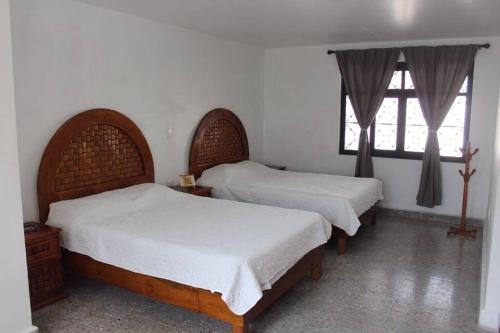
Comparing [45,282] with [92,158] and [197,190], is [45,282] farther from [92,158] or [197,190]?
[197,190]

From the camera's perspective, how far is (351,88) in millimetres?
5320

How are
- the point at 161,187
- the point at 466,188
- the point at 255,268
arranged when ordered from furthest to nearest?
the point at 466,188 → the point at 161,187 → the point at 255,268

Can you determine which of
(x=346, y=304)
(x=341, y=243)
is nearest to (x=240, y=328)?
(x=346, y=304)

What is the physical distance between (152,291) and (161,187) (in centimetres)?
127

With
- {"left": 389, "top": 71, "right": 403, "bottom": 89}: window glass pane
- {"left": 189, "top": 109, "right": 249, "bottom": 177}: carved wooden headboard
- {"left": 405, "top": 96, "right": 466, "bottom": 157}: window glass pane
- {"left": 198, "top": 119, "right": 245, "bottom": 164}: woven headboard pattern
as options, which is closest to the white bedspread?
{"left": 189, "top": 109, "right": 249, "bottom": 177}: carved wooden headboard

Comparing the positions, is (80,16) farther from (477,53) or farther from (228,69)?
(477,53)

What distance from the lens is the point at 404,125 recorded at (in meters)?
5.23

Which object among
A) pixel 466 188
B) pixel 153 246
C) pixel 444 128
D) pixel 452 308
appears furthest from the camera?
pixel 444 128

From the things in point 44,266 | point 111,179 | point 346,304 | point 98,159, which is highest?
point 98,159

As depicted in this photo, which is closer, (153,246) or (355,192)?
(153,246)

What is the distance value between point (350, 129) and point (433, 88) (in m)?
1.12

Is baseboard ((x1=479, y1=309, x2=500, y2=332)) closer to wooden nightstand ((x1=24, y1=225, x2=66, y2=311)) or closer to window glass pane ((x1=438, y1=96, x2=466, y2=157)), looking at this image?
window glass pane ((x1=438, y1=96, x2=466, y2=157))

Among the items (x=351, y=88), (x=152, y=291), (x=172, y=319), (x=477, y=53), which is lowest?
(x=172, y=319)

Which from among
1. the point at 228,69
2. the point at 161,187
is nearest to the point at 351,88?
the point at 228,69
